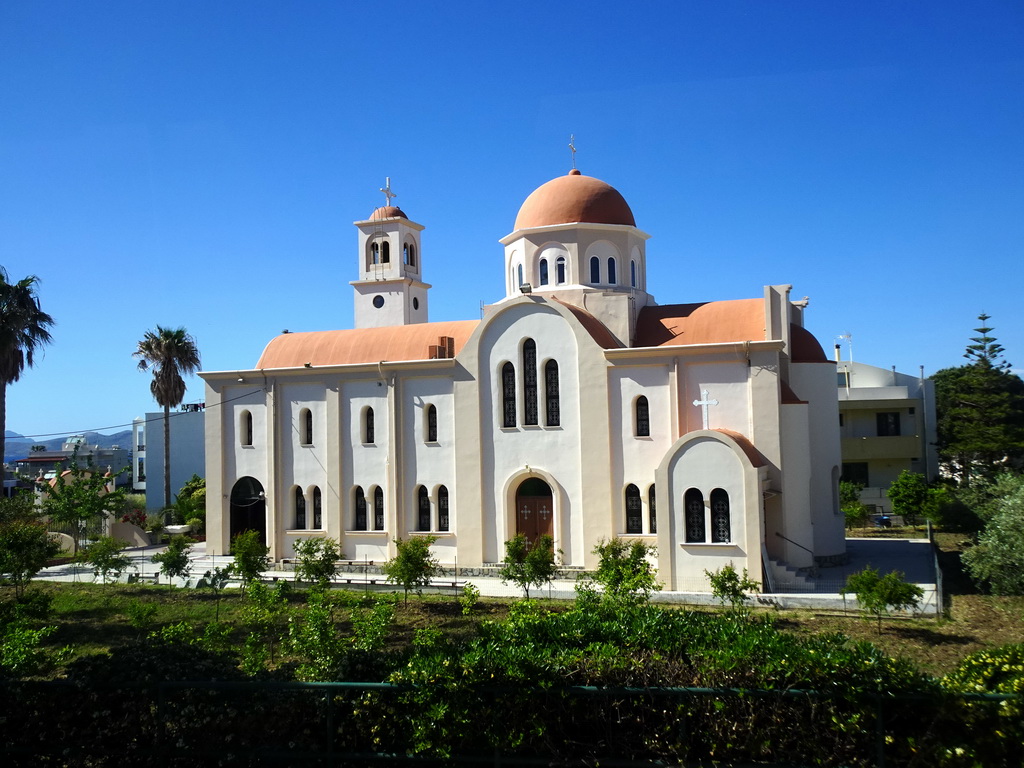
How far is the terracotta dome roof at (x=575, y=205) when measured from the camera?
88.9 feet

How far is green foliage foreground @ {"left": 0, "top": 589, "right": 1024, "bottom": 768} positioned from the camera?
751 cm

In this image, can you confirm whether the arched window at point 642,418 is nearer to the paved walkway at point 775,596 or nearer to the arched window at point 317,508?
the paved walkway at point 775,596

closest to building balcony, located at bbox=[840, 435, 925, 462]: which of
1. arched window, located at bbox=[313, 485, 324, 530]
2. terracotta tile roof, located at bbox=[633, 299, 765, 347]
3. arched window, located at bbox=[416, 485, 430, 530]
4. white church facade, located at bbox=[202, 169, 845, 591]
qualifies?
white church facade, located at bbox=[202, 169, 845, 591]

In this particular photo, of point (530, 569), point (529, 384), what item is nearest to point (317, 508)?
point (529, 384)

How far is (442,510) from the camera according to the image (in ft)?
85.6

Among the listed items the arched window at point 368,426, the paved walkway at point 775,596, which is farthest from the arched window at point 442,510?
the arched window at point 368,426

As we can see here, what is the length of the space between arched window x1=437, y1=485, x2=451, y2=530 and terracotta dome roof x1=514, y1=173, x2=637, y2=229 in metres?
9.02

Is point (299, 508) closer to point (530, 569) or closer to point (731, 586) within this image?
point (530, 569)

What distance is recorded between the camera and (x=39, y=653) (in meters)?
12.9

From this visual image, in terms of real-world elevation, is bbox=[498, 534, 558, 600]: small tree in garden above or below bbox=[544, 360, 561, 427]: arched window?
below

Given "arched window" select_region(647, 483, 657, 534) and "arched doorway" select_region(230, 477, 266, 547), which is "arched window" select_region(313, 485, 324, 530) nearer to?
"arched doorway" select_region(230, 477, 266, 547)

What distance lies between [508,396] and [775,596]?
31.2 ft

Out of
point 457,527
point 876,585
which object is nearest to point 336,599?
point 457,527

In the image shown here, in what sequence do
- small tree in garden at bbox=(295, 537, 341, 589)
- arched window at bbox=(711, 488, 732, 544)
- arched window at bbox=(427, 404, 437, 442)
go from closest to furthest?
arched window at bbox=(711, 488, 732, 544) → small tree in garden at bbox=(295, 537, 341, 589) → arched window at bbox=(427, 404, 437, 442)
